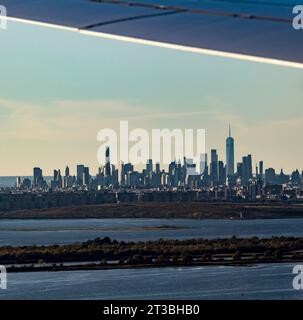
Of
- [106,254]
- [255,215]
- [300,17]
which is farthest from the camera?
[255,215]

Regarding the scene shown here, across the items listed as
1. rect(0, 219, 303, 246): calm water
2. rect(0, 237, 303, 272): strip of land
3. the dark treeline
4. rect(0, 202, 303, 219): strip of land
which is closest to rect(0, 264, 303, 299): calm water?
rect(0, 237, 303, 272): strip of land

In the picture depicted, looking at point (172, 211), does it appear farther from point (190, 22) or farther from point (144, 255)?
point (190, 22)

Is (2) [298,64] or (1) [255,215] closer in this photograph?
(2) [298,64]

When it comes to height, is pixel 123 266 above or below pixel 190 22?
below

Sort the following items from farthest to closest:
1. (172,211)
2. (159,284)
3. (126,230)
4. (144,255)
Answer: (172,211), (126,230), (144,255), (159,284)

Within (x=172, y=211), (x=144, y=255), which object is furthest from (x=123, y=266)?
(x=172, y=211)

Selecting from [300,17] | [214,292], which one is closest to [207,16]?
[300,17]
